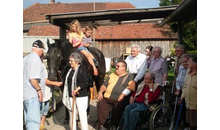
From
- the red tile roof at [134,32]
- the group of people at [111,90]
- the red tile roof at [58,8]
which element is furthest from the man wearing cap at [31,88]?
the red tile roof at [58,8]

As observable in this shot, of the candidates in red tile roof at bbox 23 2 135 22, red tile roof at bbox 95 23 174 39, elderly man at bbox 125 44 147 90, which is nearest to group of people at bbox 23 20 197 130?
elderly man at bbox 125 44 147 90

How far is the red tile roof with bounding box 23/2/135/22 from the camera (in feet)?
144

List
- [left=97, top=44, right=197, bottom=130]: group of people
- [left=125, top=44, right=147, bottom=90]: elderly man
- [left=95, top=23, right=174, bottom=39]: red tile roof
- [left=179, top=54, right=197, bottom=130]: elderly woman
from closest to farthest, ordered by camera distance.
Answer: [left=179, top=54, right=197, bottom=130]: elderly woman, [left=97, top=44, right=197, bottom=130]: group of people, [left=125, top=44, right=147, bottom=90]: elderly man, [left=95, top=23, right=174, bottom=39]: red tile roof

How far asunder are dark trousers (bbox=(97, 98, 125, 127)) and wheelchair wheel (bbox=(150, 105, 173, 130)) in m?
0.71

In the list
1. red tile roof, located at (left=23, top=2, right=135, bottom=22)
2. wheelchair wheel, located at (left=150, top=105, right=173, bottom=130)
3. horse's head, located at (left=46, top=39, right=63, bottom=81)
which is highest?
red tile roof, located at (left=23, top=2, right=135, bottom=22)

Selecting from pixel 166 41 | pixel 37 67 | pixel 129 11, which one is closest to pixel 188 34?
pixel 166 41

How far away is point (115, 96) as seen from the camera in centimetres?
547

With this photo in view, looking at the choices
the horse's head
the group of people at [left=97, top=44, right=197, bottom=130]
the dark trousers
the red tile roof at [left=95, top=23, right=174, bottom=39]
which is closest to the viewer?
the group of people at [left=97, top=44, right=197, bottom=130]

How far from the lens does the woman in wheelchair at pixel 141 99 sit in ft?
16.2

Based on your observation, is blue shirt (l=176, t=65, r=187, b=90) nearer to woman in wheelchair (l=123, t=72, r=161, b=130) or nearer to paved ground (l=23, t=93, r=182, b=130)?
woman in wheelchair (l=123, t=72, r=161, b=130)

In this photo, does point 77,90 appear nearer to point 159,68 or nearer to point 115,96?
point 115,96

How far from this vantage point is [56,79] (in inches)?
224

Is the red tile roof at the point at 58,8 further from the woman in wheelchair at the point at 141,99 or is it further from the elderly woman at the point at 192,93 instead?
the elderly woman at the point at 192,93

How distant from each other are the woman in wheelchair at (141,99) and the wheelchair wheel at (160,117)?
0.22 metres
